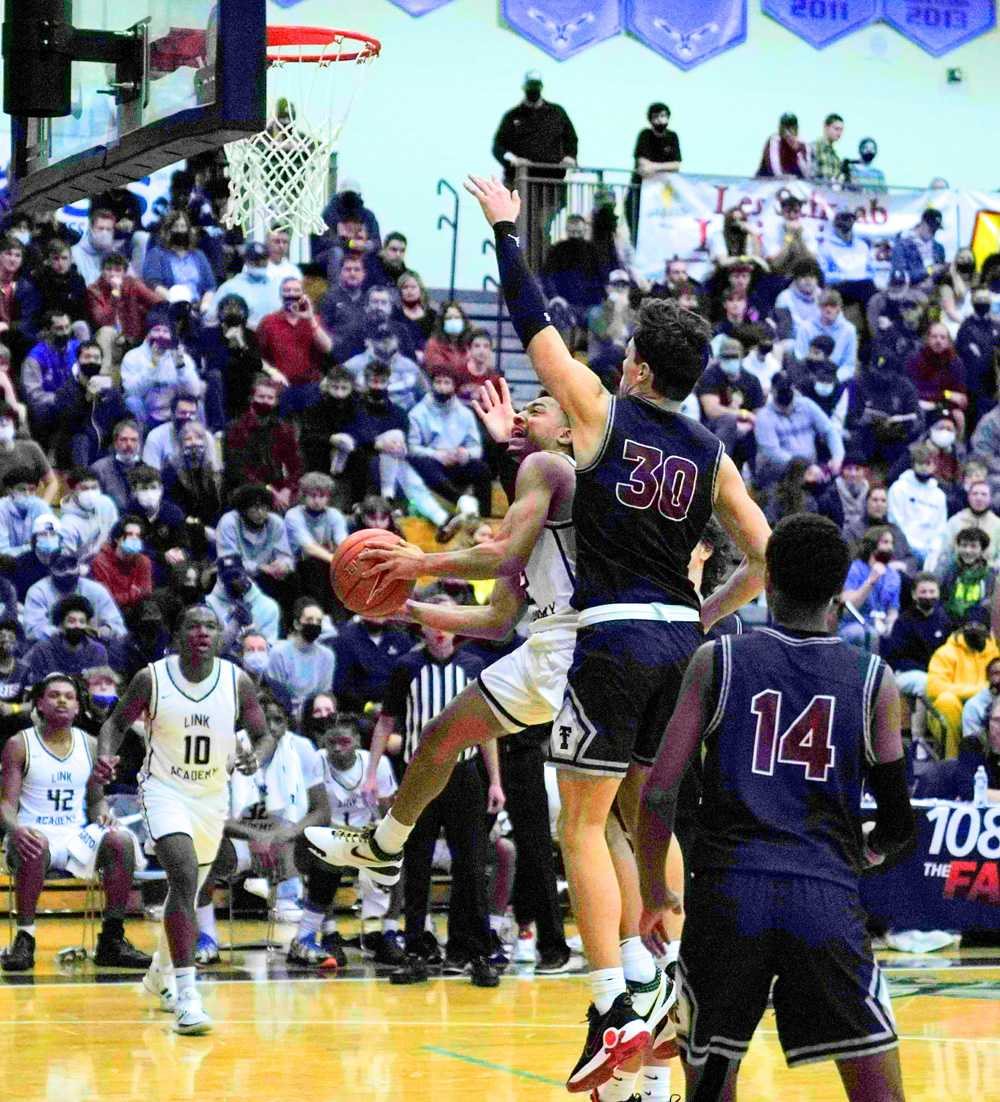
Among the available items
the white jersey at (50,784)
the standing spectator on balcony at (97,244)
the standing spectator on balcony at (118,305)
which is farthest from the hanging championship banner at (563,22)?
the white jersey at (50,784)

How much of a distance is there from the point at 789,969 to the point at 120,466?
10.7 meters

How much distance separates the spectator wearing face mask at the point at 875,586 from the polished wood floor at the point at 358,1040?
4306 mm

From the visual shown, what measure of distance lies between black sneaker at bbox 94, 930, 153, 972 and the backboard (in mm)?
5088

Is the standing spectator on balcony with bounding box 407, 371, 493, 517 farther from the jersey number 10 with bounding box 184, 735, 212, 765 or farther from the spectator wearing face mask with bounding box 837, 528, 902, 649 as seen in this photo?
the jersey number 10 with bounding box 184, 735, 212, 765

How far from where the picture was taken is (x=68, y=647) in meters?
13.3

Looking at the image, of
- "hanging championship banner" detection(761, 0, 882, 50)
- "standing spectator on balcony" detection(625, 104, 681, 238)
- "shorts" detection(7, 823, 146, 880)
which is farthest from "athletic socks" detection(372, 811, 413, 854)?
"hanging championship banner" detection(761, 0, 882, 50)

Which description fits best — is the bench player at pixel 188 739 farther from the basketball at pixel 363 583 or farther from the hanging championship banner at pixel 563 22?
the hanging championship banner at pixel 563 22

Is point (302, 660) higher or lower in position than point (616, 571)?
lower

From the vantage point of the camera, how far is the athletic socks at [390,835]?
7.30 metres

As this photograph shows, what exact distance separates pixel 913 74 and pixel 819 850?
21.4 m

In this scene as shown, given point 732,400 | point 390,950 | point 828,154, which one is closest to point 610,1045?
point 390,950

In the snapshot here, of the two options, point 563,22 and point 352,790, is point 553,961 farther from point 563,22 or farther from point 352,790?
point 563,22

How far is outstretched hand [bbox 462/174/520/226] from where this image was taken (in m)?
6.61

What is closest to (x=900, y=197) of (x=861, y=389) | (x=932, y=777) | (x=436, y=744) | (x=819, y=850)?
(x=861, y=389)
